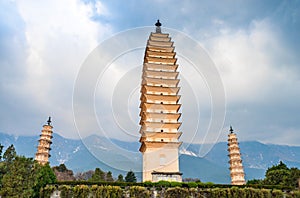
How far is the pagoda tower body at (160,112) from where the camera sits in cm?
3372

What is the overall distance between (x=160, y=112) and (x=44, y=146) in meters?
19.5

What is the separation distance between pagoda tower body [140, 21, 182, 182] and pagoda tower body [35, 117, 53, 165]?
16.2 m

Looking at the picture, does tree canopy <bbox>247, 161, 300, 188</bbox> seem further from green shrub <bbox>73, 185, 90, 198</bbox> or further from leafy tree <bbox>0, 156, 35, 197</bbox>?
leafy tree <bbox>0, 156, 35, 197</bbox>

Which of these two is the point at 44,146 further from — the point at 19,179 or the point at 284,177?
the point at 284,177

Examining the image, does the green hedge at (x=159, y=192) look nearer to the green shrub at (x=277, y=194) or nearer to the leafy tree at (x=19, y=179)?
the green shrub at (x=277, y=194)

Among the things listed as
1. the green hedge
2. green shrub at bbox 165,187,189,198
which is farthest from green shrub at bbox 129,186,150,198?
Answer: green shrub at bbox 165,187,189,198

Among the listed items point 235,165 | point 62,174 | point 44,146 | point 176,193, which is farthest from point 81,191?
point 62,174

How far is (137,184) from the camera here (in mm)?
23812

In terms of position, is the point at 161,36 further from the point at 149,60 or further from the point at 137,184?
the point at 137,184

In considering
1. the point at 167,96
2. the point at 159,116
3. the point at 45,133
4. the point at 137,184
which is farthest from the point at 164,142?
the point at 45,133

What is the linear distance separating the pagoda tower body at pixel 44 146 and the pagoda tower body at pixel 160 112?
638 inches

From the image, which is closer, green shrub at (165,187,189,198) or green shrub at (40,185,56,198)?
green shrub at (40,185,56,198)

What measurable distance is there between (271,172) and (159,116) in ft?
53.3

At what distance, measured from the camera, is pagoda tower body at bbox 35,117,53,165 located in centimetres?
4275
